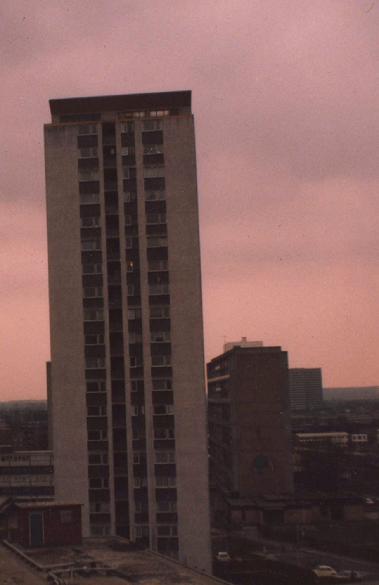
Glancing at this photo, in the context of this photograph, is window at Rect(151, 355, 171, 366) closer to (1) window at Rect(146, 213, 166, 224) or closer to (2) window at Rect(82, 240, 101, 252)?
(2) window at Rect(82, 240, 101, 252)

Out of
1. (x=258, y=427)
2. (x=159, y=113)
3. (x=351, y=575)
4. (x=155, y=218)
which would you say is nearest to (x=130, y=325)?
(x=155, y=218)

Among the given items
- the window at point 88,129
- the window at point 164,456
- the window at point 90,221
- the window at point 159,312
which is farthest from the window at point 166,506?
the window at point 88,129

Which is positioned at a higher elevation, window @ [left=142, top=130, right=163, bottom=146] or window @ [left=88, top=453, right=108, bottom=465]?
window @ [left=142, top=130, right=163, bottom=146]

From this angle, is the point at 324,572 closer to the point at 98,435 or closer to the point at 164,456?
the point at 164,456

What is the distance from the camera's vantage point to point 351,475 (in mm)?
148875

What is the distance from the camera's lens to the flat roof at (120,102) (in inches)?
2953

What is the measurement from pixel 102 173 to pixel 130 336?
15566 millimetres

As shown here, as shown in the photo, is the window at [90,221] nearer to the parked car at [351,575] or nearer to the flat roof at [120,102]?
the flat roof at [120,102]

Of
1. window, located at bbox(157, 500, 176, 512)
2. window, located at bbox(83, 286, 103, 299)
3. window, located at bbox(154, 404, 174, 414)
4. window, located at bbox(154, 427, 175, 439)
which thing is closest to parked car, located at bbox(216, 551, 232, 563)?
window, located at bbox(157, 500, 176, 512)

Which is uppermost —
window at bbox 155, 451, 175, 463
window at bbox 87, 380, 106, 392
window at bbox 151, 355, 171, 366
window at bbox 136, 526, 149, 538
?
window at bbox 151, 355, 171, 366

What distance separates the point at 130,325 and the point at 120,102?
70.0 feet

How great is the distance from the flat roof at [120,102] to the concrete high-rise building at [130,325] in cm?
21

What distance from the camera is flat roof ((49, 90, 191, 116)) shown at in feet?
246

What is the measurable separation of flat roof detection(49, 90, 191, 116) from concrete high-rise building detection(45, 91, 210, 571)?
212 millimetres
